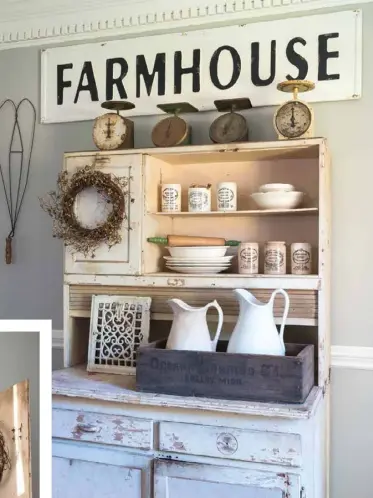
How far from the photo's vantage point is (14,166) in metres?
3.01

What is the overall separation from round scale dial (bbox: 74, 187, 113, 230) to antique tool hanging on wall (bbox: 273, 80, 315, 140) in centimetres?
75

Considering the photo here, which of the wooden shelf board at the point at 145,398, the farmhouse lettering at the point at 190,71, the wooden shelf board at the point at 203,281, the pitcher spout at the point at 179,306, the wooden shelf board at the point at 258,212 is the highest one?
the farmhouse lettering at the point at 190,71

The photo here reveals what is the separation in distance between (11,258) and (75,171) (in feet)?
2.39

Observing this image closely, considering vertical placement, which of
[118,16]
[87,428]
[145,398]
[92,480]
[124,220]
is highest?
[118,16]

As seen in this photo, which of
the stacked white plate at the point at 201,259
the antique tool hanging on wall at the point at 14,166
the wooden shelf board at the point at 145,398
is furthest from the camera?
the antique tool hanging on wall at the point at 14,166

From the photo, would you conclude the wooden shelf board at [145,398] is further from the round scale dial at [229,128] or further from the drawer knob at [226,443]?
the round scale dial at [229,128]

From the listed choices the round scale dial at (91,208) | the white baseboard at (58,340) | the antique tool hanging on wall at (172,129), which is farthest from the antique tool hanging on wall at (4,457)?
the white baseboard at (58,340)

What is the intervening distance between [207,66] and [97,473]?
5.68 feet

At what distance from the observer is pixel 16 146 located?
3.00 meters

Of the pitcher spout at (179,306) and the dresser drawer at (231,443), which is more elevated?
the pitcher spout at (179,306)

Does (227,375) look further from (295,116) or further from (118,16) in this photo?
(118,16)

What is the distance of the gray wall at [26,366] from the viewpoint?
1.32 meters

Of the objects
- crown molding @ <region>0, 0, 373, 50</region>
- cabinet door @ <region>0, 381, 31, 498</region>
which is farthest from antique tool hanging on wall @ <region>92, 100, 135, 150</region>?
cabinet door @ <region>0, 381, 31, 498</region>

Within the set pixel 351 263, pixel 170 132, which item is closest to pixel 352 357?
pixel 351 263
